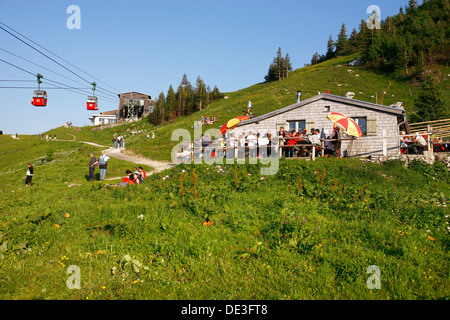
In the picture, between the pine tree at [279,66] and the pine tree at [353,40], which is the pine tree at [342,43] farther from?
the pine tree at [279,66]

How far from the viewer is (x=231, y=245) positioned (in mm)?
7035

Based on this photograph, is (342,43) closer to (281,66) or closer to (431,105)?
(281,66)

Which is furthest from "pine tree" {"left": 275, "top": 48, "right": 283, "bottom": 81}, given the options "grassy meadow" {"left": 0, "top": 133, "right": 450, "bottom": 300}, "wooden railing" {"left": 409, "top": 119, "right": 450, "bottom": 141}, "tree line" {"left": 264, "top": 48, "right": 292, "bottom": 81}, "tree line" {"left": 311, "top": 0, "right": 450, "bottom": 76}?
"grassy meadow" {"left": 0, "top": 133, "right": 450, "bottom": 300}

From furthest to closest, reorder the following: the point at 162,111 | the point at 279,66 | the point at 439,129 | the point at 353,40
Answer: the point at 353,40
the point at 279,66
the point at 162,111
the point at 439,129

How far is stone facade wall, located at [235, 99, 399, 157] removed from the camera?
18.0 m

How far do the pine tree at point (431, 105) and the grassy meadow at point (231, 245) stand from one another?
83.2ft

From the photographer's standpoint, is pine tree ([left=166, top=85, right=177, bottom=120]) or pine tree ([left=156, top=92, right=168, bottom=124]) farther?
pine tree ([left=166, top=85, right=177, bottom=120])

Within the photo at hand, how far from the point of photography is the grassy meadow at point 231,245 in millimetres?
5352

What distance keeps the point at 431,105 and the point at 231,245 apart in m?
33.6

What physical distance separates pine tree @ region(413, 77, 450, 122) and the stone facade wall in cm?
1639

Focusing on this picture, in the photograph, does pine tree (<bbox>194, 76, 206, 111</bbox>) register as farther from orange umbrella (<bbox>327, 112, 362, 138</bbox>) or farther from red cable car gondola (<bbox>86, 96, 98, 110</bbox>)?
orange umbrella (<bbox>327, 112, 362, 138</bbox>)

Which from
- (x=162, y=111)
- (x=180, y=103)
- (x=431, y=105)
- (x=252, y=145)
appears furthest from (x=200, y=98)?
(x=252, y=145)

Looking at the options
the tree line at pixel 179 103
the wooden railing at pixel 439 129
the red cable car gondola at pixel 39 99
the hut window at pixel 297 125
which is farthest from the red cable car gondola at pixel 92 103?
the tree line at pixel 179 103
